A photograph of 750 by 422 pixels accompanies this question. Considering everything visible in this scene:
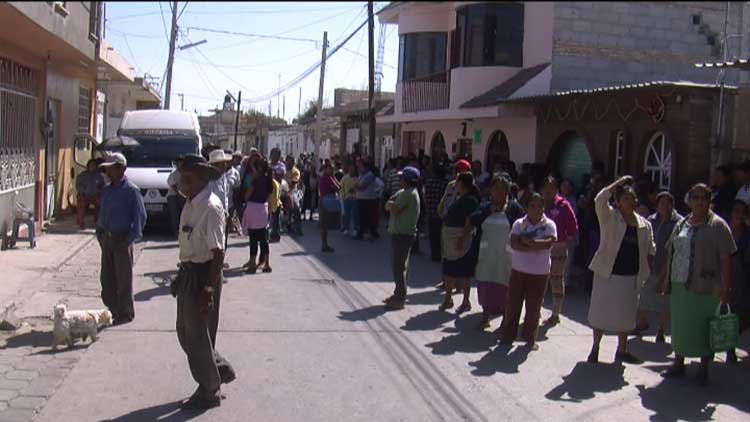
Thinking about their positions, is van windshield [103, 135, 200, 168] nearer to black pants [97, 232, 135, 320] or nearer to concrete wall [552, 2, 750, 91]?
concrete wall [552, 2, 750, 91]

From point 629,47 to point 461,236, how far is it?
10.3 meters

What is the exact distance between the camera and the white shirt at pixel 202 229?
5785mm

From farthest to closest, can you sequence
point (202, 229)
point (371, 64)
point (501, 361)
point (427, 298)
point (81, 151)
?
point (371, 64) → point (81, 151) → point (427, 298) → point (501, 361) → point (202, 229)

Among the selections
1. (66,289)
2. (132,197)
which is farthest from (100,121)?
(132,197)

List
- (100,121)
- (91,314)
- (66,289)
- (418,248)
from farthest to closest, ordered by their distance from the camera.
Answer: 1. (100,121)
2. (418,248)
3. (66,289)
4. (91,314)

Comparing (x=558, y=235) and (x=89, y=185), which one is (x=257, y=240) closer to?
(x=558, y=235)

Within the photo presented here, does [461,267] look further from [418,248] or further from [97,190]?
[97,190]

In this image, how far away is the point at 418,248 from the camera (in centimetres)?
1555

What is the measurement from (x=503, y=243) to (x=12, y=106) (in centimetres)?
980

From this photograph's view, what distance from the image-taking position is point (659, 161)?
1306 cm

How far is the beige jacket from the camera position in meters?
7.27

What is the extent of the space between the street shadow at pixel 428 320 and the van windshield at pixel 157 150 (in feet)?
32.3

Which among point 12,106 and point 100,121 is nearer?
point 12,106

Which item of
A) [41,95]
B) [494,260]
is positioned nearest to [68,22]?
[41,95]
